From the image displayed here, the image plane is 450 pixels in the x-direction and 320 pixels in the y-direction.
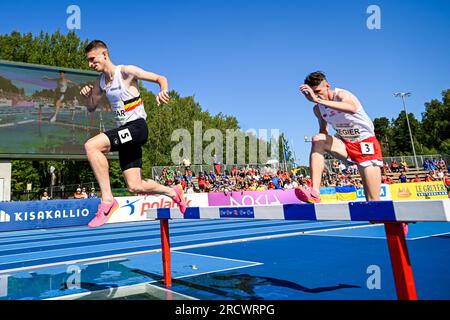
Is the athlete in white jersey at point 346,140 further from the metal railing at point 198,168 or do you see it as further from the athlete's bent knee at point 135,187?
the metal railing at point 198,168

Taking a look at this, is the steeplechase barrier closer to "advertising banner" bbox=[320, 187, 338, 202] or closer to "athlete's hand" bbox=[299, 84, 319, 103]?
"athlete's hand" bbox=[299, 84, 319, 103]

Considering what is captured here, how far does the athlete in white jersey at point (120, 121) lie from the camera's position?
12.3 feet

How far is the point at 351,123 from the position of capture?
4.32 metres

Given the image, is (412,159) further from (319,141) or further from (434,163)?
(319,141)

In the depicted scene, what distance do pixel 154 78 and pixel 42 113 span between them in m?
15.5

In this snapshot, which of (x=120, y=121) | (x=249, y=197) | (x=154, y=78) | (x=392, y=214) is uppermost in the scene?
(x=154, y=78)

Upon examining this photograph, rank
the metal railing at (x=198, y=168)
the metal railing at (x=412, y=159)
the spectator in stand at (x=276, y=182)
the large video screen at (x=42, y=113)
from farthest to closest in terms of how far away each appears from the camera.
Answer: the metal railing at (x=412, y=159)
the metal railing at (x=198, y=168)
the spectator in stand at (x=276, y=182)
the large video screen at (x=42, y=113)

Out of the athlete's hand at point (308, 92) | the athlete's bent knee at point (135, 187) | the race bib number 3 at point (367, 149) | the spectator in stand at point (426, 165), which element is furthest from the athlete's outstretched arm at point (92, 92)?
the spectator in stand at point (426, 165)

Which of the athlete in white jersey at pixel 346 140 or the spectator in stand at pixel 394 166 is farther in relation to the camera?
the spectator in stand at pixel 394 166

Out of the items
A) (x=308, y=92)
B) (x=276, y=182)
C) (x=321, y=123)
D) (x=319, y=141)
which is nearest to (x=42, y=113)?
(x=276, y=182)

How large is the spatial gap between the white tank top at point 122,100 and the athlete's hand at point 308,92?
174 centimetres

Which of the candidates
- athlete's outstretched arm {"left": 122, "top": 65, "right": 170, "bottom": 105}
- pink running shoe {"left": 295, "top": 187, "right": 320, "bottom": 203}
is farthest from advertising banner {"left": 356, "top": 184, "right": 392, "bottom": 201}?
athlete's outstretched arm {"left": 122, "top": 65, "right": 170, "bottom": 105}
